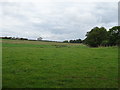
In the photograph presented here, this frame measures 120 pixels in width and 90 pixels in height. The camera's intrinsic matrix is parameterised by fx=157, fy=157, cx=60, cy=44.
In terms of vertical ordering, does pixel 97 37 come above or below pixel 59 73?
above

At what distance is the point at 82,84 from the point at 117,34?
5439cm

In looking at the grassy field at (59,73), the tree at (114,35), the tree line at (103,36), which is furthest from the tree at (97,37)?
the grassy field at (59,73)

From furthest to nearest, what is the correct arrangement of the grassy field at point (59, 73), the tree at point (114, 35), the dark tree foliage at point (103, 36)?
the dark tree foliage at point (103, 36)
the tree at point (114, 35)
the grassy field at point (59, 73)

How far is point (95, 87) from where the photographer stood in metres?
5.91

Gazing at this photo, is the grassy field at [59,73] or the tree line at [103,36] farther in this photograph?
the tree line at [103,36]

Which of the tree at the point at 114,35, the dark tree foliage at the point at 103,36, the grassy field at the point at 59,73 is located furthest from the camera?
the dark tree foliage at the point at 103,36

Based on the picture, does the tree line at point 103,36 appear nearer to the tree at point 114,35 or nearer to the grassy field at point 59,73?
the tree at point 114,35

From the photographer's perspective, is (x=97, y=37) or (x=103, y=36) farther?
(x=97, y=37)

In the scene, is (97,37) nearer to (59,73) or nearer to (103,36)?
(103,36)

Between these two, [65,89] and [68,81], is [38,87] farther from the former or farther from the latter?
[68,81]

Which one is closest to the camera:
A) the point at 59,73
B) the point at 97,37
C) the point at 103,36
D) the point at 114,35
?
the point at 59,73

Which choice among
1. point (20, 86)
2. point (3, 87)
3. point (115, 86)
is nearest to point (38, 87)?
point (20, 86)

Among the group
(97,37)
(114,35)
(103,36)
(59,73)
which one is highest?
(114,35)

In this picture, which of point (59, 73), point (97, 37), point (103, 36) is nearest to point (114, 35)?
point (103, 36)
